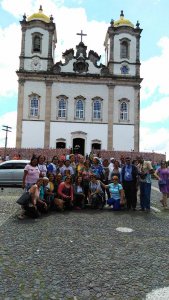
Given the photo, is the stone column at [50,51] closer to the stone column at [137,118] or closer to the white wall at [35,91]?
the white wall at [35,91]

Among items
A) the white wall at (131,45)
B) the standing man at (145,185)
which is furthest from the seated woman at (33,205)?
the white wall at (131,45)

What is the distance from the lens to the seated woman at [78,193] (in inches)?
443

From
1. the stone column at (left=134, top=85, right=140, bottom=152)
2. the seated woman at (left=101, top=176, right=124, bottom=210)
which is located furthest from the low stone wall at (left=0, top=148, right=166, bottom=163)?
the seated woman at (left=101, top=176, right=124, bottom=210)

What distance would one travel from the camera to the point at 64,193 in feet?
35.9

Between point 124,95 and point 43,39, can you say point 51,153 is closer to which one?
point 124,95

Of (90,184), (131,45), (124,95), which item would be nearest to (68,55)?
(131,45)

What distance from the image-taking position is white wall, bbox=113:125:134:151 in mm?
36062

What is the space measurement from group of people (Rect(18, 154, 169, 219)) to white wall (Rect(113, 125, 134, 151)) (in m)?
23.9

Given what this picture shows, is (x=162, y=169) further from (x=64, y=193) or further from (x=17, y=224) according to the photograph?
(x=17, y=224)

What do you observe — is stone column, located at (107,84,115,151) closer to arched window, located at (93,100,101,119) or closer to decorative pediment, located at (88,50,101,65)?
arched window, located at (93,100,101,119)

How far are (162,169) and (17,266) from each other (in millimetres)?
7564

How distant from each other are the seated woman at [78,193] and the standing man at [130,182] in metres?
1.29

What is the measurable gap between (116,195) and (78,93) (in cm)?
2745

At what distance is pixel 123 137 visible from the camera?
36312 millimetres
